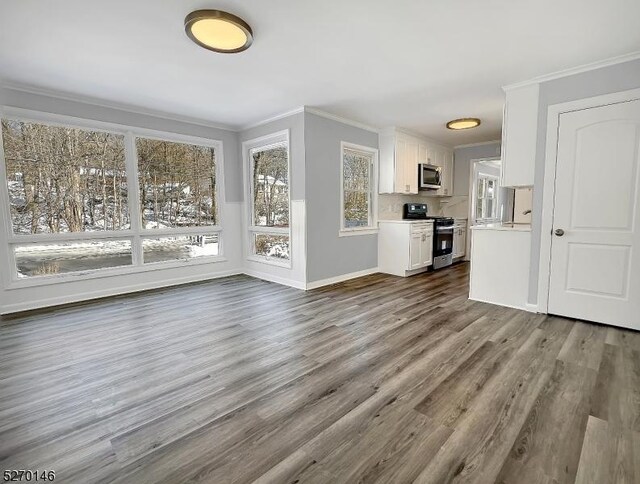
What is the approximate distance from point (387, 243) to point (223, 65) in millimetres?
3802

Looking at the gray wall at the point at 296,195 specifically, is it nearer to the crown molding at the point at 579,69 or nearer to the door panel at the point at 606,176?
the crown molding at the point at 579,69

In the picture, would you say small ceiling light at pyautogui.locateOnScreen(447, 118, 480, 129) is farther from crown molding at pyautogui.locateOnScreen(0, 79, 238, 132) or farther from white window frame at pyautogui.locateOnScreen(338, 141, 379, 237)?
crown molding at pyautogui.locateOnScreen(0, 79, 238, 132)

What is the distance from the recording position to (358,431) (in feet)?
5.55

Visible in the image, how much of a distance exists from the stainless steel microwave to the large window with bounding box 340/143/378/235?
3.40ft

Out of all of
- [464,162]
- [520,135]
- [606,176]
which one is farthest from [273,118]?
[464,162]

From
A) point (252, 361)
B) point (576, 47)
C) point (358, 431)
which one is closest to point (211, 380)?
point (252, 361)

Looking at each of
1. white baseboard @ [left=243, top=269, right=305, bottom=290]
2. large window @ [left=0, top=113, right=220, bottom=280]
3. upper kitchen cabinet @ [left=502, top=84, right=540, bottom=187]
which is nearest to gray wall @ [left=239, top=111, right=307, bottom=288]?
white baseboard @ [left=243, top=269, right=305, bottom=290]

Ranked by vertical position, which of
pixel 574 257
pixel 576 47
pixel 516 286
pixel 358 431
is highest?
pixel 576 47

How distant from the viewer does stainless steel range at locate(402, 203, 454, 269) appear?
600 cm

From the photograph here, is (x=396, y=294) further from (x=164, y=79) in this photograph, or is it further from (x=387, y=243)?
(x=164, y=79)

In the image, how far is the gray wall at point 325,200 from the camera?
15.1 feet

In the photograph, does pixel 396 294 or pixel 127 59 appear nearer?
pixel 127 59

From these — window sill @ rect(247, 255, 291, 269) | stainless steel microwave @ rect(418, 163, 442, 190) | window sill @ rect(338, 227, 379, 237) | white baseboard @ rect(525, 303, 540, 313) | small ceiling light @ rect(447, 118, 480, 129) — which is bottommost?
white baseboard @ rect(525, 303, 540, 313)

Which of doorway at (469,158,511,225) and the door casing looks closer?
the door casing
